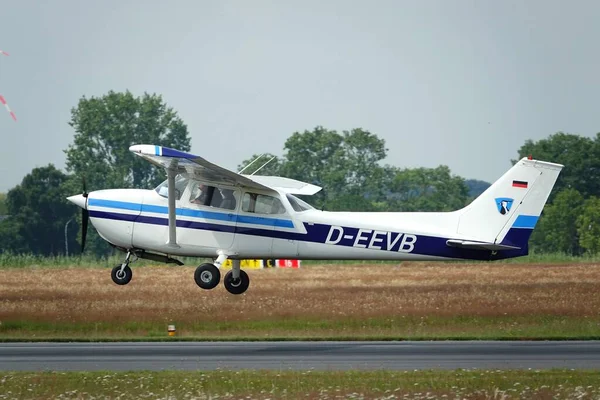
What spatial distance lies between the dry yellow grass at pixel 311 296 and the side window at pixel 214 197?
251 inches

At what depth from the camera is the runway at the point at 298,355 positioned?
821 inches

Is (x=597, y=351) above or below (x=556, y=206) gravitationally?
below

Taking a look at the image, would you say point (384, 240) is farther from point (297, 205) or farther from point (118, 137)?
point (118, 137)

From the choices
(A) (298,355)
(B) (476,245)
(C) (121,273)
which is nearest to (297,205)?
(A) (298,355)

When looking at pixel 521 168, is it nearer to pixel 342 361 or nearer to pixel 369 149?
pixel 342 361

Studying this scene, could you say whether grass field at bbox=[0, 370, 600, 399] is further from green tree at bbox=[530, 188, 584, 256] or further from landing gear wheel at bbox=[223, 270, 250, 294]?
green tree at bbox=[530, 188, 584, 256]

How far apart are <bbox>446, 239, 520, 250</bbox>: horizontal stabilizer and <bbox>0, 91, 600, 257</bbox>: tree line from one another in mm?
44110

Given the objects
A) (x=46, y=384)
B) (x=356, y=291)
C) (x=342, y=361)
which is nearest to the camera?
(x=46, y=384)

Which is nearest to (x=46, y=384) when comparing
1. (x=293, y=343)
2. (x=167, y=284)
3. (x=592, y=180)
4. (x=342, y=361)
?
(x=342, y=361)

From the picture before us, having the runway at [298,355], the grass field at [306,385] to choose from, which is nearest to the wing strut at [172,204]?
the runway at [298,355]

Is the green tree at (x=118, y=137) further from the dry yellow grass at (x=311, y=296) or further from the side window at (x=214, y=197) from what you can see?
the side window at (x=214, y=197)

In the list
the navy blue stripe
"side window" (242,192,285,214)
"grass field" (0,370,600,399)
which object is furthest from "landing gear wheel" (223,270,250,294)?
"grass field" (0,370,600,399)

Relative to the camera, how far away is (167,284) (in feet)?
129

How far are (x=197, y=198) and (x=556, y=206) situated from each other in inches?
2111
